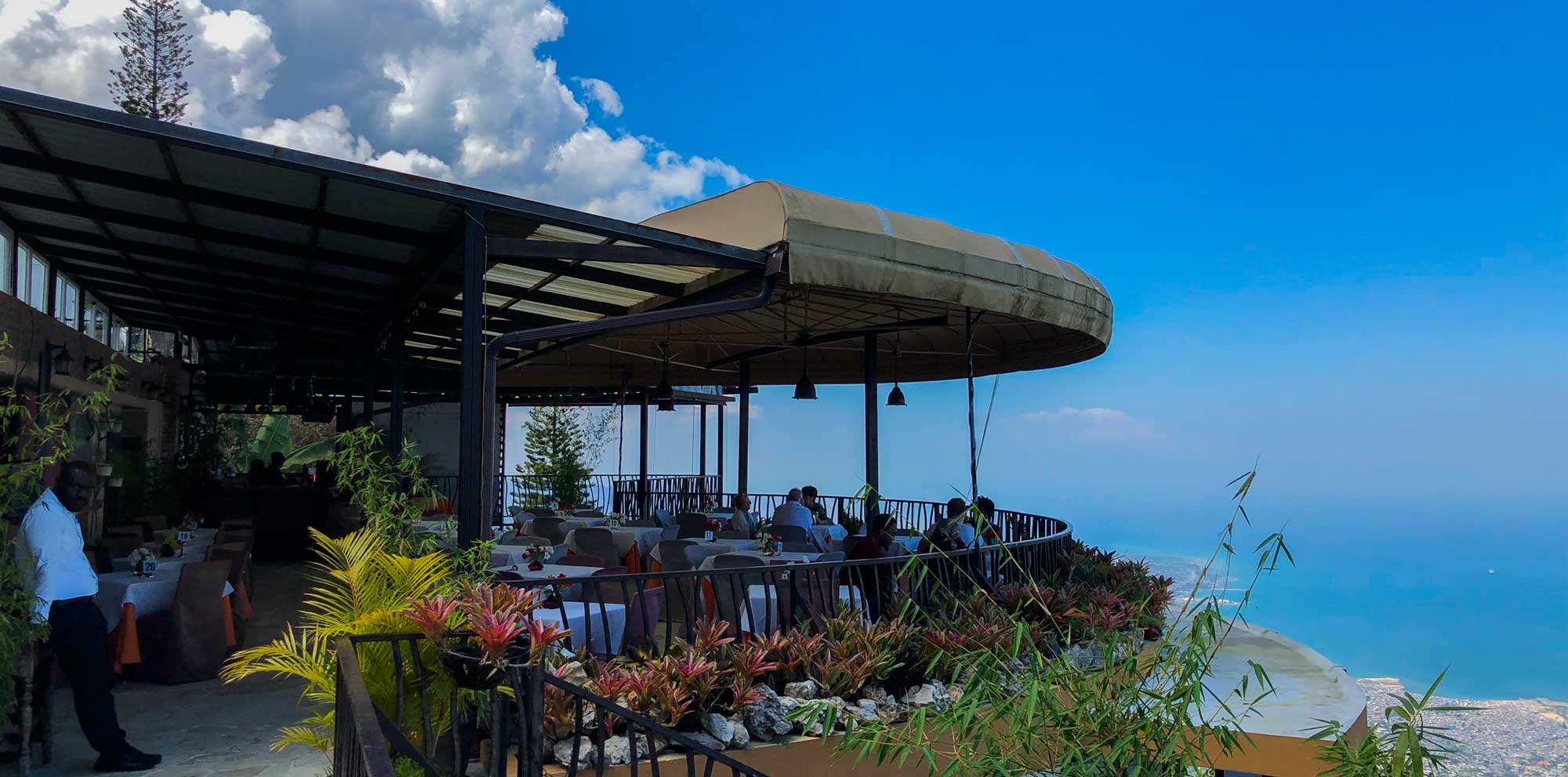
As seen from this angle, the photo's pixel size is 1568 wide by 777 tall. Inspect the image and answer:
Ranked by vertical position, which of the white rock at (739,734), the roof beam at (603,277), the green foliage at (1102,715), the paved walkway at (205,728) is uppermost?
the roof beam at (603,277)

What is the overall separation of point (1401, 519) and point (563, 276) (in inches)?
2271

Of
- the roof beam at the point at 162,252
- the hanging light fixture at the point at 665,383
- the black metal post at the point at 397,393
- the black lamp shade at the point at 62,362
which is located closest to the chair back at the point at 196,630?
the black metal post at the point at 397,393

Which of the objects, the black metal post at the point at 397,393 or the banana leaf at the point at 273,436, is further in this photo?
the banana leaf at the point at 273,436

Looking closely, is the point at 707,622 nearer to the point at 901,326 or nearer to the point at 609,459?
the point at 901,326

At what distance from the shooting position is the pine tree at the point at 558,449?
17.5 metres

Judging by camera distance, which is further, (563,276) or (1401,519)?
(1401,519)

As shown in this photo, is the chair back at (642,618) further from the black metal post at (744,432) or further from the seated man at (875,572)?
the black metal post at (744,432)

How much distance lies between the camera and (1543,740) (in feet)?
97.5

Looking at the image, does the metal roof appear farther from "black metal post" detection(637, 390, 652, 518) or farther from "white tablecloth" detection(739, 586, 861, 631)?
"black metal post" detection(637, 390, 652, 518)

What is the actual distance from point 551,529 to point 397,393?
7.49 ft

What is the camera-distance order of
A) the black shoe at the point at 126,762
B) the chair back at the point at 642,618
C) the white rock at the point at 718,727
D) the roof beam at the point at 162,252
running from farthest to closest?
the roof beam at the point at 162,252 → the chair back at the point at 642,618 → the white rock at the point at 718,727 → the black shoe at the point at 126,762

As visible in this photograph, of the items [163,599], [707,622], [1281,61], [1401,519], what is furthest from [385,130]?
[1401,519]

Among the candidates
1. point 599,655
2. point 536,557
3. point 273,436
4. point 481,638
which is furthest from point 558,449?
point 273,436

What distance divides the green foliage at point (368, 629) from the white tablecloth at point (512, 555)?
2.76m
